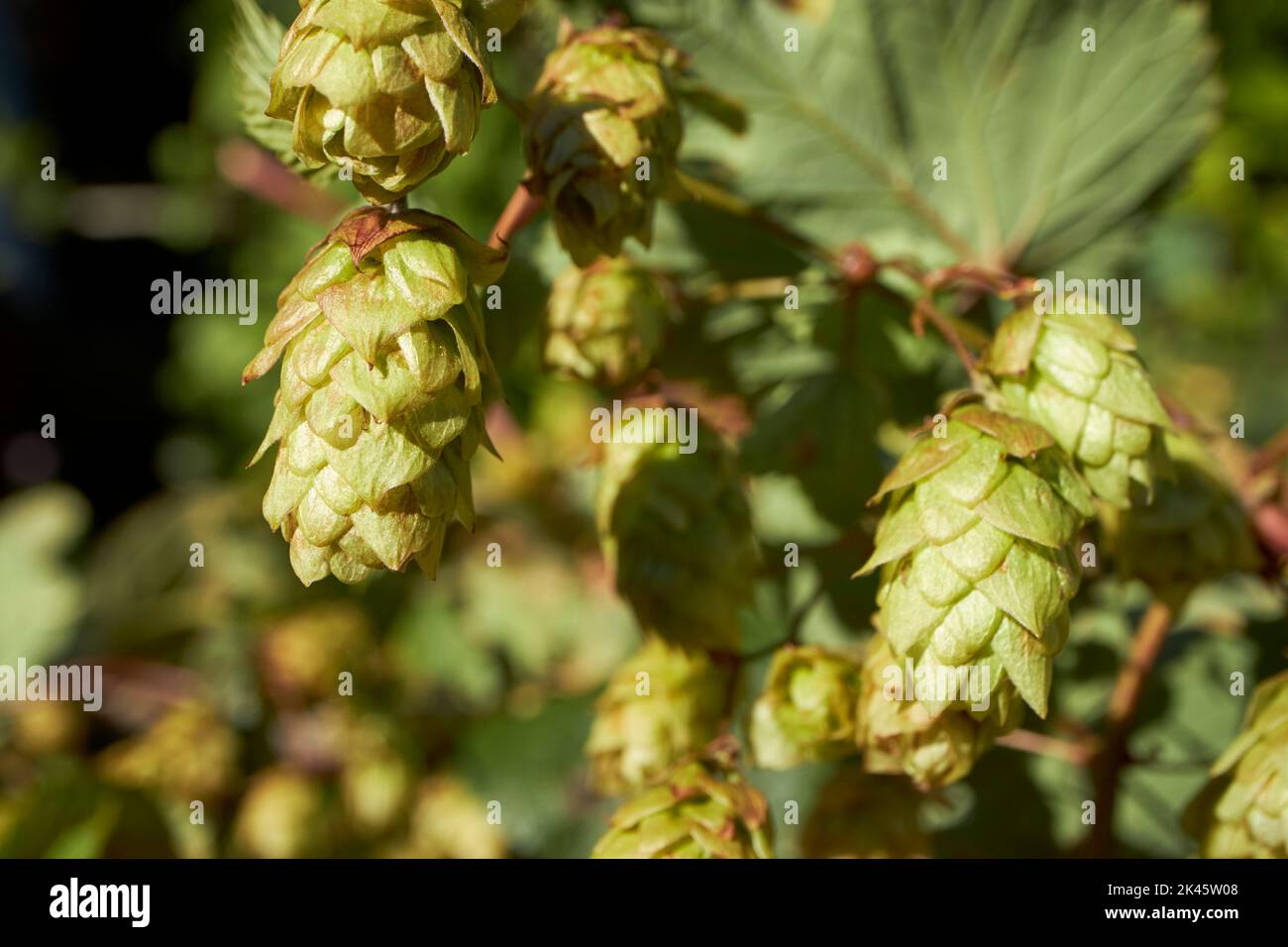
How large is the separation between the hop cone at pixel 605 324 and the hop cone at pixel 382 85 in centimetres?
39

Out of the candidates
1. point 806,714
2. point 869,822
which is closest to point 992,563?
point 806,714

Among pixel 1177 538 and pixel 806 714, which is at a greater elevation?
pixel 1177 538

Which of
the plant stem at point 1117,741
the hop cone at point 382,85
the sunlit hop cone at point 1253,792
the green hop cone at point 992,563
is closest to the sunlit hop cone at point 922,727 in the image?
the green hop cone at point 992,563

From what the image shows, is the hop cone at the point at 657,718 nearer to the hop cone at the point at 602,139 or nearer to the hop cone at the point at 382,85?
the hop cone at the point at 602,139

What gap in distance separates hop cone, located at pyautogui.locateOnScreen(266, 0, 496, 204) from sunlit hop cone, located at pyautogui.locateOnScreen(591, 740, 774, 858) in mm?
646

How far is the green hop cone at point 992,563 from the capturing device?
3.26 feet

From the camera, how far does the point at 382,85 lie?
84 cm

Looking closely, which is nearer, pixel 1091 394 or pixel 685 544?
pixel 1091 394

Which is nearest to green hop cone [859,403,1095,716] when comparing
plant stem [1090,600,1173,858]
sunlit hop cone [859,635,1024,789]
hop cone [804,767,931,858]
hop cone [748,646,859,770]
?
sunlit hop cone [859,635,1024,789]

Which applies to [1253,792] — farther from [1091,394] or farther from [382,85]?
[382,85]

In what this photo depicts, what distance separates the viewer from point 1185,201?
115 inches

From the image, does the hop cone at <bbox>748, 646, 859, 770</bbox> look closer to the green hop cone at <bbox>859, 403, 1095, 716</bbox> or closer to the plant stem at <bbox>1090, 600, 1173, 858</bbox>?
the green hop cone at <bbox>859, 403, 1095, 716</bbox>
